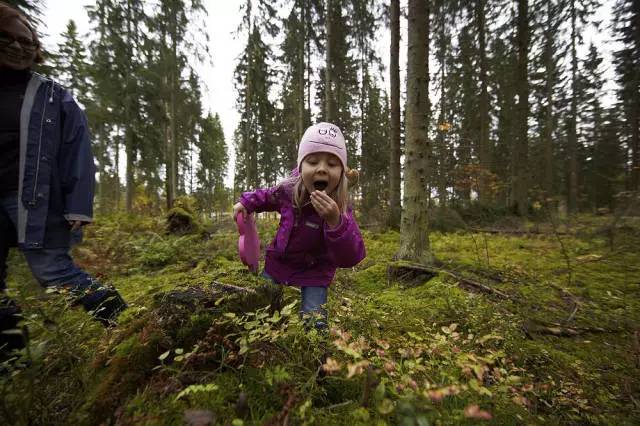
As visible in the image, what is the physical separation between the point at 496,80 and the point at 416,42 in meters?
11.8

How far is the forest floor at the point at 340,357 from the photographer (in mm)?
1133

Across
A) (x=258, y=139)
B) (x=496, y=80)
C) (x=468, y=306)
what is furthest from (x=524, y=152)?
(x=258, y=139)

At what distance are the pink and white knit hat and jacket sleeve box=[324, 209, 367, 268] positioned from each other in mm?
476

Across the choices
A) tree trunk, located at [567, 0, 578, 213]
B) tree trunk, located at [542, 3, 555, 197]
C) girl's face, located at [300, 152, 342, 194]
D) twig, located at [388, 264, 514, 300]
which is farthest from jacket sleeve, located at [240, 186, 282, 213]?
tree trunk, located at [567, 0, 578, 213]

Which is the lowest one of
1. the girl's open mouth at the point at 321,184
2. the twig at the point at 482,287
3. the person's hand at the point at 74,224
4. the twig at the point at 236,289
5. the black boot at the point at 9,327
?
the twig at the point at 482,287

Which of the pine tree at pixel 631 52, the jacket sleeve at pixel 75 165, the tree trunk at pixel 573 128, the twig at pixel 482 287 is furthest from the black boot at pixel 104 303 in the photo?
the tree trunk at pixel 573 128

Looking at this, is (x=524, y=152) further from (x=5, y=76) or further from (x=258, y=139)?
(x=258, y=139)

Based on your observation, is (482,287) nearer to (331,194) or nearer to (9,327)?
(331,194)

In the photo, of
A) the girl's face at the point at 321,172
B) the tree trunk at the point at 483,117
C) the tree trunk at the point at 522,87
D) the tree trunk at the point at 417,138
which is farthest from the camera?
the tree trunk at the point at 483,117

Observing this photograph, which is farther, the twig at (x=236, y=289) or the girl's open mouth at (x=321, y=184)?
the girl's open mouth at (x=321, y=184)

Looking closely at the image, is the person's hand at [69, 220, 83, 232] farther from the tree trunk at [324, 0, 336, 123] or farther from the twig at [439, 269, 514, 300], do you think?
the tree trunk at [324, 0, 336, 123]

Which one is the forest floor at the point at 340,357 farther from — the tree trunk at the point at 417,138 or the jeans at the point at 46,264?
the tree trunk at the point at 417,138

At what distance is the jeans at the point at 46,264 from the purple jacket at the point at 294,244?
1.34 metres

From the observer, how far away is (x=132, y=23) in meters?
10.4
